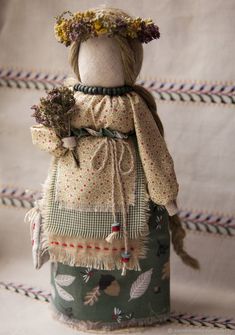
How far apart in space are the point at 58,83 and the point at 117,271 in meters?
0.57

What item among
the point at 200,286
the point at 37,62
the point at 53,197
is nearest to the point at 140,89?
the point at 53,197

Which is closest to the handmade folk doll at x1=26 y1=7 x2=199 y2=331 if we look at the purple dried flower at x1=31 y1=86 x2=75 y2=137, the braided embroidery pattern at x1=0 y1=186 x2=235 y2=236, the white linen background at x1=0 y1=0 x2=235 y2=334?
the purple dried flower at x1=31 y1=86 x2=75 y2=137

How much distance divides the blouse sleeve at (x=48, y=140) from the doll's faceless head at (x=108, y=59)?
0.12 metres

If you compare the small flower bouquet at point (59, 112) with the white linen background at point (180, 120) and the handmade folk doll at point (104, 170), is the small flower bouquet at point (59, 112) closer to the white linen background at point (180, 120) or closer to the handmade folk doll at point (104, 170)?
the handmade folk doll at point (104, 170)

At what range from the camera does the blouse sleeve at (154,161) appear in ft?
4.43

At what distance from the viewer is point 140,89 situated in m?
1.43

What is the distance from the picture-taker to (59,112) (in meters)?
1.34

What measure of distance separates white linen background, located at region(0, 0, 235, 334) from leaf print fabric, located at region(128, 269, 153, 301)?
6.6 inches

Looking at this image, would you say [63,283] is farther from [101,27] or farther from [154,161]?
[101,27]

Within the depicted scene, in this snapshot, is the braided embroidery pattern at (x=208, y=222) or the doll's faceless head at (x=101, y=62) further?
the braided embroidery pattern at (x=208, y=222)

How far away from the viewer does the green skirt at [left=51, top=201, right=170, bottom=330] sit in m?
1.41

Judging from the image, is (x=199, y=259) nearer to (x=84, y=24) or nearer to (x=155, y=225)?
(x=155, y=225)

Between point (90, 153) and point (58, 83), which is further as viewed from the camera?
point (58, 83)

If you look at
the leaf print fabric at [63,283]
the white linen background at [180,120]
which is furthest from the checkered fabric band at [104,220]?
the white linen background at [180,120]
